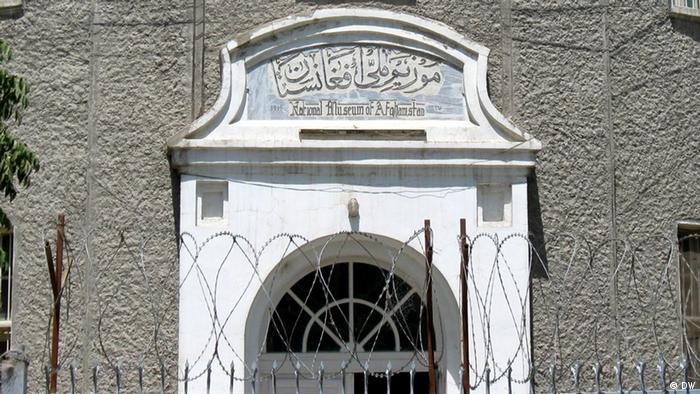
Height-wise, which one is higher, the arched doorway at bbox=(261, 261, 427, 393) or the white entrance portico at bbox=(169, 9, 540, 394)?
the white entrance portico at bbox=(169, 9, 540, 394)

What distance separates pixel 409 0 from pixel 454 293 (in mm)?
2842

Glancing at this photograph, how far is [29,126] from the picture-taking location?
13383 mm

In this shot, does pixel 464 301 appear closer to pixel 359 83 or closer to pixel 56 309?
pixel 359 83

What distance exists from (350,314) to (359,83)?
2165mm

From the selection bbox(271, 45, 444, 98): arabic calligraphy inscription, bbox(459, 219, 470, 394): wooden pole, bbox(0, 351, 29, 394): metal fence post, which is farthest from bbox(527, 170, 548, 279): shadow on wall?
bbox(0, 351, 29, 394): metal fence post

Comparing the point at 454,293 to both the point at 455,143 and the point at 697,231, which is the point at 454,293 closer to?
the point at 455,143

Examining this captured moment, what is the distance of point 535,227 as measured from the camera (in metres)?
13.4

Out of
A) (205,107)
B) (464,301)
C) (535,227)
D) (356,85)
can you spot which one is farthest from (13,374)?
(535,227)

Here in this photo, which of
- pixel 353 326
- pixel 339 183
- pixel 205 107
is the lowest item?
pixel 353 326

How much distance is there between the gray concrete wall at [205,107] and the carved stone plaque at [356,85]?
441mm

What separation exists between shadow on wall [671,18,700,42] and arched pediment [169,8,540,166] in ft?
6.79

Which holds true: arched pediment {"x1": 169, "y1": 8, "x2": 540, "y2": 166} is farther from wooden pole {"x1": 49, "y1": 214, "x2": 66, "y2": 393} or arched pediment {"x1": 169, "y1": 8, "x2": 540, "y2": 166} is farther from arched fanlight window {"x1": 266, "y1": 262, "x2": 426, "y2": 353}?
wooden pole {"x1": 49, "y1": 214, "x2": 66, "y2": 393}

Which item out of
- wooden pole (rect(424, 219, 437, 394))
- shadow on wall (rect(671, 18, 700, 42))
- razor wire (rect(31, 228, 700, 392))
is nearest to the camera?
wooden pole (rect(424, 219, 437, 394))

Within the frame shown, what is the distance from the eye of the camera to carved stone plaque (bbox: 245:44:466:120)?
13.4 m
